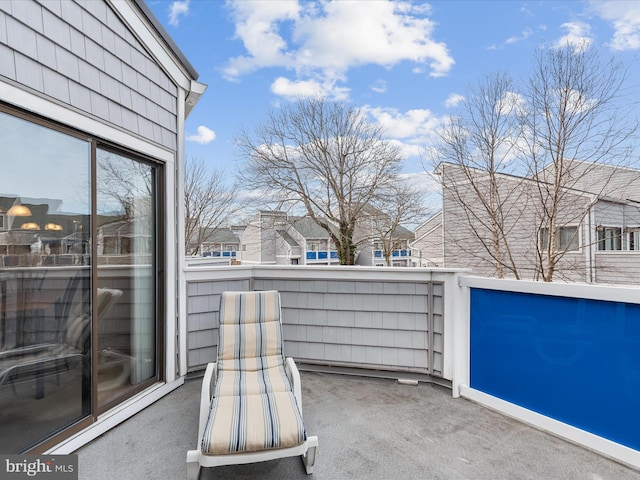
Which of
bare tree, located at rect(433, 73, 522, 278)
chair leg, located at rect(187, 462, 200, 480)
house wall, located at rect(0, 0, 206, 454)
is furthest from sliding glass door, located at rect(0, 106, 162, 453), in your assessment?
bare tree, located at rect(433, 73, 522, 278)

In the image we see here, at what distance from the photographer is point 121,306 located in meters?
2.97

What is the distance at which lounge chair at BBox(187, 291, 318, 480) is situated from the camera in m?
1.92

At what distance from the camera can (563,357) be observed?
260 cm

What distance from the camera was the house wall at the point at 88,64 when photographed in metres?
2.06

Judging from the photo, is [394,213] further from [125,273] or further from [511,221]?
[125,273]

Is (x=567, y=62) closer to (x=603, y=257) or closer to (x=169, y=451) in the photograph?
(x=603, y=257)

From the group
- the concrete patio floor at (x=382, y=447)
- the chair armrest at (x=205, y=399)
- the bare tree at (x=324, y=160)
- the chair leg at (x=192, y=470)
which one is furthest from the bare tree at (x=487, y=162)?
the chair leg at (x=192, y=470)

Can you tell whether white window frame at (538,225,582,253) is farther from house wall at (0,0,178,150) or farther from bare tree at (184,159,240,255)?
bare tree at (184,159,240,255)

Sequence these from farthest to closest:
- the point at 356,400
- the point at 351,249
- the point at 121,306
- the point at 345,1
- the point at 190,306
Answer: the point at 351,249 < the point at 345,1 < the point at 190,306 < the point at 356,400 < the point at 121,306

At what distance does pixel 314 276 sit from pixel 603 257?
25.6 feet

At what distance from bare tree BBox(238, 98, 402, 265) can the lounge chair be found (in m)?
9.06

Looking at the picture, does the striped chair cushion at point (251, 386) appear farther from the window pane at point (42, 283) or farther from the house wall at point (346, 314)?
the window pane at point (42, 283)

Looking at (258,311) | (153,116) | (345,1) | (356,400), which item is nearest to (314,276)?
(258,311)

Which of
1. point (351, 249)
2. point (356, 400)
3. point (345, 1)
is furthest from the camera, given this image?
point (351, 249)
